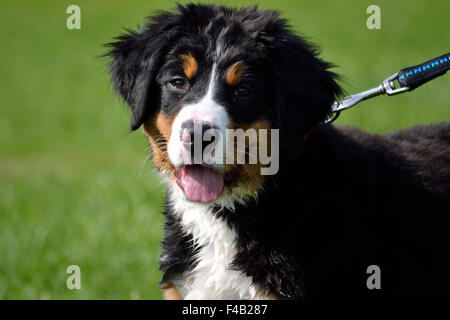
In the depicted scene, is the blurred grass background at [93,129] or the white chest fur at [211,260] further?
the blurred grass background at [93,129]

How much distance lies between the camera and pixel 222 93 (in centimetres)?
333

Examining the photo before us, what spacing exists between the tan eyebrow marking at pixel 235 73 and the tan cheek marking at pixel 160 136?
15.4 inches

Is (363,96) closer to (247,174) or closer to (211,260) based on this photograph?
(247,174)

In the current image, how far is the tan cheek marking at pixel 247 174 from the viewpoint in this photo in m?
3.32

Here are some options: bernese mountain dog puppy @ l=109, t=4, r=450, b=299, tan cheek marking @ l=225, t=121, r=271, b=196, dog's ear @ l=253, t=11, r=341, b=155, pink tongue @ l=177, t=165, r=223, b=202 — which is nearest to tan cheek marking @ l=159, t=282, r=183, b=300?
bernese mountain dog puppy @ l=109, t=4, r=450, b=299

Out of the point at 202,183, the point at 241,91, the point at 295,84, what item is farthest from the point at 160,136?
the point at 295,84

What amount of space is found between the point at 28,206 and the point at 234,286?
15.1ft

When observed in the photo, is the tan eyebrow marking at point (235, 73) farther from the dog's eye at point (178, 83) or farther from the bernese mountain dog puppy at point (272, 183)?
the dog's eye at point (178, 83)

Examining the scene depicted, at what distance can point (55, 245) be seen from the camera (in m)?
5.93

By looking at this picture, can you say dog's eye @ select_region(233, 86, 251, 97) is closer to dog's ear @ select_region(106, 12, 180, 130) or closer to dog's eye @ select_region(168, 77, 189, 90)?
dog's eye @ select_region(168, 77, 189, 90)

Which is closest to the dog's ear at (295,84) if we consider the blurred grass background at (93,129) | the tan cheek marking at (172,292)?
the blurred grass background at (93,129)

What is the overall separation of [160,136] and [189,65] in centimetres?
46

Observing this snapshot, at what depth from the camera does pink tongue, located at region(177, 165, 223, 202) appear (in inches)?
131
